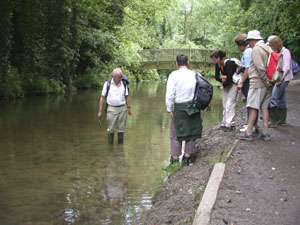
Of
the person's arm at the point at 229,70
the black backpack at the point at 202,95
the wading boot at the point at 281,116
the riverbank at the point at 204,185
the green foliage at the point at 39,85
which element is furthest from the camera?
the green foliage at the point at 39,85

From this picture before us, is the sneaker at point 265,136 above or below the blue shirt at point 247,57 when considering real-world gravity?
below

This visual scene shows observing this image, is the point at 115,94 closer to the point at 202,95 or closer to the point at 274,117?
the point at 202,95

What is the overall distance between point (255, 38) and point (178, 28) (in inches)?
2176

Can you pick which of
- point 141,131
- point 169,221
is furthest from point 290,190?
point 141,131

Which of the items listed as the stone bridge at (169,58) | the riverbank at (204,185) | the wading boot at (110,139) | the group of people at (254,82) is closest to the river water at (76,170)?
the wading boot at (110,139)

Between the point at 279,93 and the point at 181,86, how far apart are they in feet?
10.8

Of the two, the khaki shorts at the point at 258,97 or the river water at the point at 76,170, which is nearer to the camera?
the river water at the point at 76,170

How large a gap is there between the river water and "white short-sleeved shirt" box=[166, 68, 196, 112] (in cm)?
150

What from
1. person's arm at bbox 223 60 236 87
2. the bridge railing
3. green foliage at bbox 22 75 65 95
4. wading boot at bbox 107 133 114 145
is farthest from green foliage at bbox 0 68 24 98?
the bridge railing

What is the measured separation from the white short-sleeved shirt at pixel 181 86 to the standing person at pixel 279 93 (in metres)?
2.50

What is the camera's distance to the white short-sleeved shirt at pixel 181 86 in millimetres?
6688

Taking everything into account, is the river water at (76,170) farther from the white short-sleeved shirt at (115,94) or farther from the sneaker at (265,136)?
the sneaker at (265,136)

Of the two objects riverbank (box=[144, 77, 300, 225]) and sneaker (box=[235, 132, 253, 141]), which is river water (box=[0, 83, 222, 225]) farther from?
sneaker (box=[235, 132, 253, 141])

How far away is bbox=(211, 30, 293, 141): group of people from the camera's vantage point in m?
6.95
